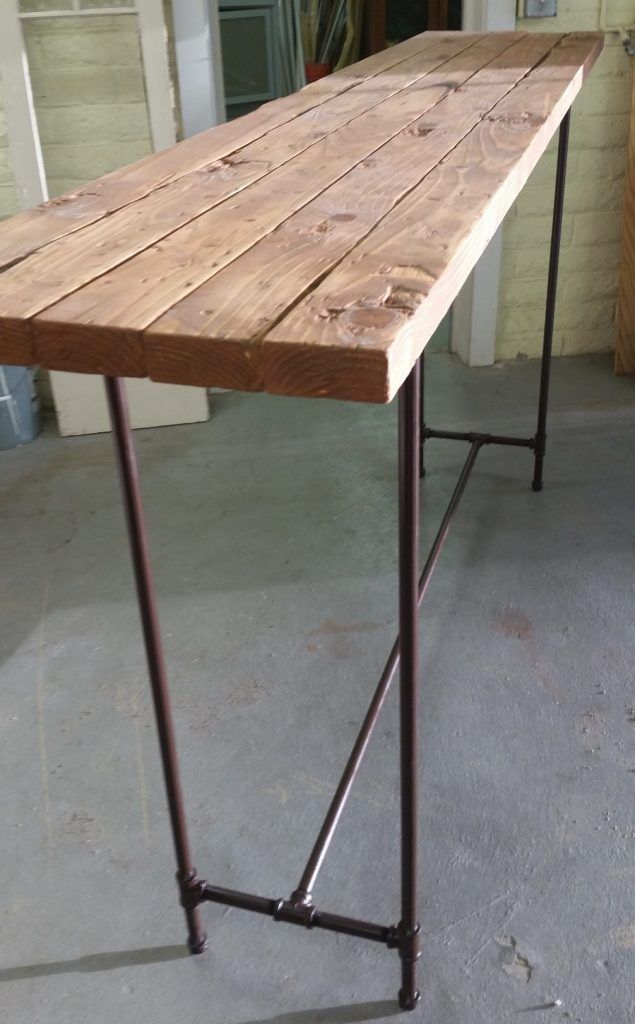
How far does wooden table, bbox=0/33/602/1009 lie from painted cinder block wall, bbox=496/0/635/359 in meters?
1.48

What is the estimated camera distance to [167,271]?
107 cm

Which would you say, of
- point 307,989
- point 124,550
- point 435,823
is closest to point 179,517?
point 124,550

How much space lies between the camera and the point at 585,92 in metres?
3.24

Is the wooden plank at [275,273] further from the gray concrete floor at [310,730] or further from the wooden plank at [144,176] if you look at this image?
the gray concrete floor at [310,730]

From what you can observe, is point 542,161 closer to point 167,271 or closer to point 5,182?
point 5,182

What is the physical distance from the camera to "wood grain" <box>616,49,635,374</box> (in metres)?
3.34

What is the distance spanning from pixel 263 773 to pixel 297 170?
3.52 ft

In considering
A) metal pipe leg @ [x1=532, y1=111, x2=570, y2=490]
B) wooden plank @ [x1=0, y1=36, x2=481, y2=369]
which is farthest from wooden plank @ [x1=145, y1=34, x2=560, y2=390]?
metal pipe leg @ [x1=532, y1=111, x2=570, y2=490]

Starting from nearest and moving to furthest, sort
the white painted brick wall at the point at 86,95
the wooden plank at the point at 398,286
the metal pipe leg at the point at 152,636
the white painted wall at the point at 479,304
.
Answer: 1. the wooden plank at the point at 398,286
2. the metal pipe leg at the point at 152,636
3. the white painted brick wall at the point at 86,95
4. the white painted wall at the point at 479,304

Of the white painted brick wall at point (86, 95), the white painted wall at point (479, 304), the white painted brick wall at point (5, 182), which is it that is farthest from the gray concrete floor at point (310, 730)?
the white painted brick wall at point (86, 95)

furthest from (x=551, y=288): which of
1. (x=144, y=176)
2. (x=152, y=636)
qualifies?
(x=152, y=636)

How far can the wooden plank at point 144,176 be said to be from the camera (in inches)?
48.9

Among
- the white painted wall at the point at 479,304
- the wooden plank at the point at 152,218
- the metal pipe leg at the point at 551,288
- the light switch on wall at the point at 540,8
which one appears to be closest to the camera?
the wooden plank at the point at 152,218

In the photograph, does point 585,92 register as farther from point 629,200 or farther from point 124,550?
point 124,550
